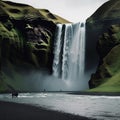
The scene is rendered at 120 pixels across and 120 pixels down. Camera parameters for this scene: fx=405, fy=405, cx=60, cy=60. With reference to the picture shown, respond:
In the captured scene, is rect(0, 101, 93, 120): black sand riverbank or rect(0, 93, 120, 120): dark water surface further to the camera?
rect(0, 93, 120, 120): dark water surface

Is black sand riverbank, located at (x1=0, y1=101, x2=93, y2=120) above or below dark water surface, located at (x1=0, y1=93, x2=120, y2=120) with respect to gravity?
above

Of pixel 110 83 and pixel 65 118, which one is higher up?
pixel 65 118

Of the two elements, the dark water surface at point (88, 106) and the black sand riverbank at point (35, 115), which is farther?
the dark water surface at point (88, 106)


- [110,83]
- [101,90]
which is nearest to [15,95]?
[101,90]

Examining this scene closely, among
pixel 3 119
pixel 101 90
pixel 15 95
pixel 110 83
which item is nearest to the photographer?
pixel 3 119

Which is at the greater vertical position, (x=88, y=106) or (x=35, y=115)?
(x=35, y=115)

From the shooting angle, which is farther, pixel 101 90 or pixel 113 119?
pixel 101 90

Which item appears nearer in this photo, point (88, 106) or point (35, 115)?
point (35, 115)

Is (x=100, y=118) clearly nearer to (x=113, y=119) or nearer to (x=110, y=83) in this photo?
(x=113, y=119)

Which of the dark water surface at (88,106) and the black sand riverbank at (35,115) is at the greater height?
the black sand riverbank at (35,115)

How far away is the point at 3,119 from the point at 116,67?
155m

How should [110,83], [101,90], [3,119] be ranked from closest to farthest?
[3,119] < [101,90] < [110,83]

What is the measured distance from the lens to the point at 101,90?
161375mm

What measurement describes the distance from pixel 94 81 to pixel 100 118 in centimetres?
15131
